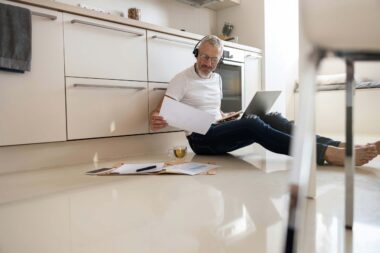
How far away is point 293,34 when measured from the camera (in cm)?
383

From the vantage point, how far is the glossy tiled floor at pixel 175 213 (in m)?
0.80

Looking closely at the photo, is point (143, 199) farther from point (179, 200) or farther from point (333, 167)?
point (333, 167)

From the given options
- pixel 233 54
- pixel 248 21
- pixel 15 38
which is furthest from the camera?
pixel 248 21

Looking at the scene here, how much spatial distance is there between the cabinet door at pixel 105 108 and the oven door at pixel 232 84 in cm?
84

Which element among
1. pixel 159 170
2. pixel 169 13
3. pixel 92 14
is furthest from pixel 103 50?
pixel 169 13

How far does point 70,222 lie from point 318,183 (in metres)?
1.00

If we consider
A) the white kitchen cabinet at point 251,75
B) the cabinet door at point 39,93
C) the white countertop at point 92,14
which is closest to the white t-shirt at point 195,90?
the white countertop at point 92,14

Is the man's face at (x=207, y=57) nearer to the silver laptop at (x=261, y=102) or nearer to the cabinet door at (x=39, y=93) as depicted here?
the silver laptop at (x=261, y=102)

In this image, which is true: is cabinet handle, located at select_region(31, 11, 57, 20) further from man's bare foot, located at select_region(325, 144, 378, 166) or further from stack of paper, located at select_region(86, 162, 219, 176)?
man's bare foot, located at select_region(325, 144, 378, 166)

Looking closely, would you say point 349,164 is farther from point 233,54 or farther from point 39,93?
point 233,54

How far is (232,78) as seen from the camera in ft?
9.54

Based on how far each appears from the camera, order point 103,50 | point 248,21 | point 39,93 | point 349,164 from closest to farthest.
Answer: point 349,164, point 39,93, point 103,50, point 248,21

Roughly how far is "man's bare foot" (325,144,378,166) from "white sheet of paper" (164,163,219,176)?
60 centimetres

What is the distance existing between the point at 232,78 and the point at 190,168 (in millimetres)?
1463
